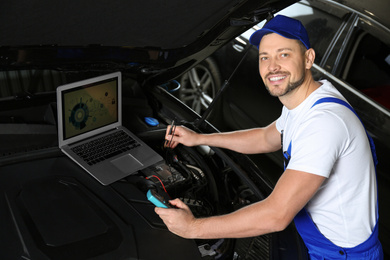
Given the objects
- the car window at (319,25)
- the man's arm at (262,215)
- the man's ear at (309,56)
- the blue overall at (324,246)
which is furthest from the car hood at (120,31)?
the car window at (319,25)

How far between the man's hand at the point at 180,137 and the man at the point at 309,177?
409mm

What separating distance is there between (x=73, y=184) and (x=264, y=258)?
0.73m

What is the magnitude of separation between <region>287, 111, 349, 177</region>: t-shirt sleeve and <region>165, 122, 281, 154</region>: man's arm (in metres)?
0.50

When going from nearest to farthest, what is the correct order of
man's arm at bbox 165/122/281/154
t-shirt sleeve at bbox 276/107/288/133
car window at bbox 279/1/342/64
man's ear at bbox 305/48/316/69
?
man's ear at bbox 305/48/316/69 → t-shirt sleeve at bbox 276/107/288/133 → man's arm at bbox 165/122/281/154 → car window at bbox 279/1/342/64

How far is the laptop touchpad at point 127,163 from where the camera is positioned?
1919mm

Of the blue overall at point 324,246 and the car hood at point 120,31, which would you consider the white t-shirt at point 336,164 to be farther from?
the car hood at point 120,31

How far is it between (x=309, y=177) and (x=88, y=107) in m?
1.01

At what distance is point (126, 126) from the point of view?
86.8 inches

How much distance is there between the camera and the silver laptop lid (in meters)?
1.93

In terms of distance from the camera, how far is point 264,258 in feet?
5.41

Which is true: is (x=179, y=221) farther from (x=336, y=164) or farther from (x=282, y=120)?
(x=282, y=120)

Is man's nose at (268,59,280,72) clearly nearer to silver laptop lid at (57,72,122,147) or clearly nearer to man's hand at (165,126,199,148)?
man's hand at (165,126,199,148)

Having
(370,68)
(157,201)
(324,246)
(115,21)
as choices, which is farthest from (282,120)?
(370,68)

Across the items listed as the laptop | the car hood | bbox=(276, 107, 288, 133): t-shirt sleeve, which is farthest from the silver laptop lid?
bbox=(276, 107, 288, 133): t-shirt sleeve
